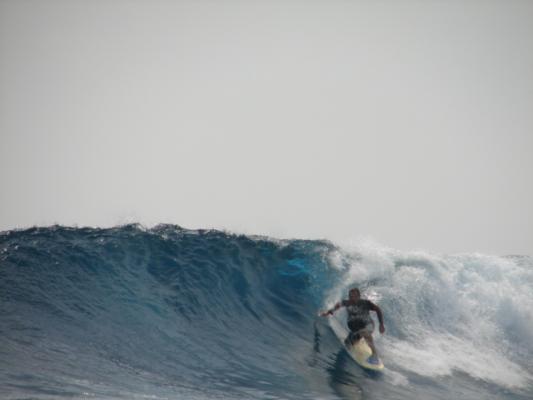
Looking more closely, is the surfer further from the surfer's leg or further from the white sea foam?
the white sea foam

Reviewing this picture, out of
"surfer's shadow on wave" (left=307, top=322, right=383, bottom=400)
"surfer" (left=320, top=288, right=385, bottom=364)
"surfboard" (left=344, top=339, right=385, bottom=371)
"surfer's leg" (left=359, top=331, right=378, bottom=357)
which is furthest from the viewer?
"surfer" (left=320, top=288, right=385, bottom=364)

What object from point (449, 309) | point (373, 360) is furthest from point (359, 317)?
point (449, 309)

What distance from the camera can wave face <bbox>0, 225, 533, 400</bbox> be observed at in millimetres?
6129

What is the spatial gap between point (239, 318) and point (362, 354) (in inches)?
125

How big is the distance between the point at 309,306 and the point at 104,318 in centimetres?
557

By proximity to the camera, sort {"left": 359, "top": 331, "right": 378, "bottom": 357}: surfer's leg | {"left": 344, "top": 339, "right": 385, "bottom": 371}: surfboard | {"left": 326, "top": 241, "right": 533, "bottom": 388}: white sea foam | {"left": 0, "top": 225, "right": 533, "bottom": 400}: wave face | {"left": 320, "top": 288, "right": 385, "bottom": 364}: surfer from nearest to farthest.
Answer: {"left": 0, "top": 225, "right": 533, "bottom": 400}: wave face
{"left": 344, "top": 339, "right": 385, "bottom": 371}: surfboard
{"left": 359, "top": 331, "right": 378, "bottom": 357}: surfer's leg
{"left": 320, "top": 288, "right": 385, "bottom": 364}: surfer
{"left": 326, "top": 241, "right": 533, "bottom": 388}: white sea foam

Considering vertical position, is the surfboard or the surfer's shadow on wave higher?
the surfboard

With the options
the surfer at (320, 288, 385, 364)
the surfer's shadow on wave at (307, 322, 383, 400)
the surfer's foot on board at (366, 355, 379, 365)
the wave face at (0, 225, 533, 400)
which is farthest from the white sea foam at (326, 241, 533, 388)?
the surfer's shadow on wave at (307, 322, 383, 400)

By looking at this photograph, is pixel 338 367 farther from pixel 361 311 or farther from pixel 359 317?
pixel 361 311

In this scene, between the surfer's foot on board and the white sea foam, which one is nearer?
the surfer's foot on board

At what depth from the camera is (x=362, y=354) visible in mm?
8164

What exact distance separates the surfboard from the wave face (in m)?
0.21

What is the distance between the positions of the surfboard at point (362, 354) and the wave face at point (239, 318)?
206 mm

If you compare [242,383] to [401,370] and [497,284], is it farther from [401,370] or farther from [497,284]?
[497,284]
